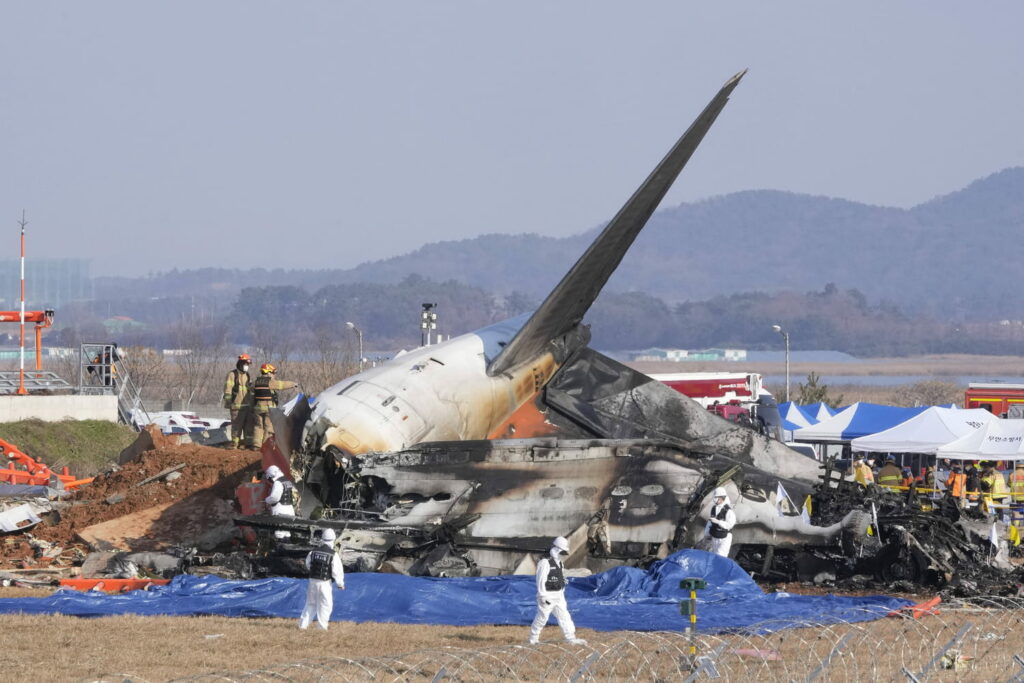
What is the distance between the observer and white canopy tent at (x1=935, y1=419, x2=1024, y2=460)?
123 feet

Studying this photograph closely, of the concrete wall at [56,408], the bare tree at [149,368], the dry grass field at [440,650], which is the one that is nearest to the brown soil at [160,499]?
the dry grass field at [440,650]

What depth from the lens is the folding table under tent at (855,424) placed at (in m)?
44.1

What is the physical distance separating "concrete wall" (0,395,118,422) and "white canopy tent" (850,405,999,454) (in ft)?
83.9

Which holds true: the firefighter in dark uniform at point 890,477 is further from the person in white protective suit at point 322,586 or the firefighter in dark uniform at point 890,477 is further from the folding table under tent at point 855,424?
the person in white protective suit at point 322,586

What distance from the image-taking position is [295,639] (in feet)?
59.9

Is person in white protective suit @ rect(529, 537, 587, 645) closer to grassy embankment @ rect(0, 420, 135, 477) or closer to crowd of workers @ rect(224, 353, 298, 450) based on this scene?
crowd of workers @ rect(224, 353, 298, 450)

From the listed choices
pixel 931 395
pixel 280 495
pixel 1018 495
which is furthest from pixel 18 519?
pixel 931 395

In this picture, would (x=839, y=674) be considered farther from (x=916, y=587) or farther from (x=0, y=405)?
(x=0, y=405)

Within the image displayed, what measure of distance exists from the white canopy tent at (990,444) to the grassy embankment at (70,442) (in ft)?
86.4

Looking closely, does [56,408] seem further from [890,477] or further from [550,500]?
[550,500]

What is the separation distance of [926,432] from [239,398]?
2047cm

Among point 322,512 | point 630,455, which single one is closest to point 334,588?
→ point 322,512

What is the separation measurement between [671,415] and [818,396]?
156 ft

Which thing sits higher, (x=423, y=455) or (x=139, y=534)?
(x=423, y=455)
